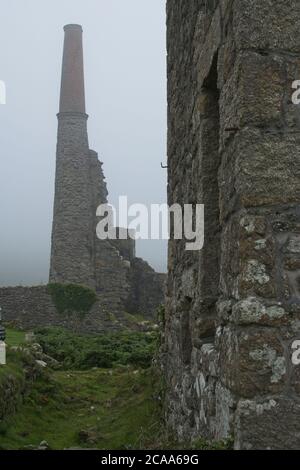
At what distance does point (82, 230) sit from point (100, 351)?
1716 centimetres

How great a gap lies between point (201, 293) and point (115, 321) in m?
21.7

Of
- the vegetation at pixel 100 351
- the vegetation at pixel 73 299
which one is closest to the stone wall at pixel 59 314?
the vegetation at pixel 73 299

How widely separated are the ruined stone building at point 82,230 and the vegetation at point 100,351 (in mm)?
10775

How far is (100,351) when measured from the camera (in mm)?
13656

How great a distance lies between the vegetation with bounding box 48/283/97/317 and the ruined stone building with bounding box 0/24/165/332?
2.35 meters

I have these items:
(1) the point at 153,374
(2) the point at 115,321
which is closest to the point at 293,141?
(1) the point at 153,374

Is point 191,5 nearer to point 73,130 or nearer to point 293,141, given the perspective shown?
point 293,141

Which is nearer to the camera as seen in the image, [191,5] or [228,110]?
[228,110]

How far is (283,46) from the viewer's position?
3.15m

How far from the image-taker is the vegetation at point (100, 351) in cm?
1301

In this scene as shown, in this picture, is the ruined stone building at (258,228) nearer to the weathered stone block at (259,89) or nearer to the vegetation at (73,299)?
the weathered stone block at (259,89)

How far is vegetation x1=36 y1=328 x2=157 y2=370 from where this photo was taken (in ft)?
42.7

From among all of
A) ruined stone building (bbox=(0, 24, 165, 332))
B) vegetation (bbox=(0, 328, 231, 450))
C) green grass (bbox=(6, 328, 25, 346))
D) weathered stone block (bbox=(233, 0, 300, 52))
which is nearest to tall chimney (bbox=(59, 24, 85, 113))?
ruined stone building (bbox=(0, 24, 165, 332))

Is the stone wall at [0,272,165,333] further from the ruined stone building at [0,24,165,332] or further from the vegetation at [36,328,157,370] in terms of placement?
the vegetation at [36,328,157,370]
